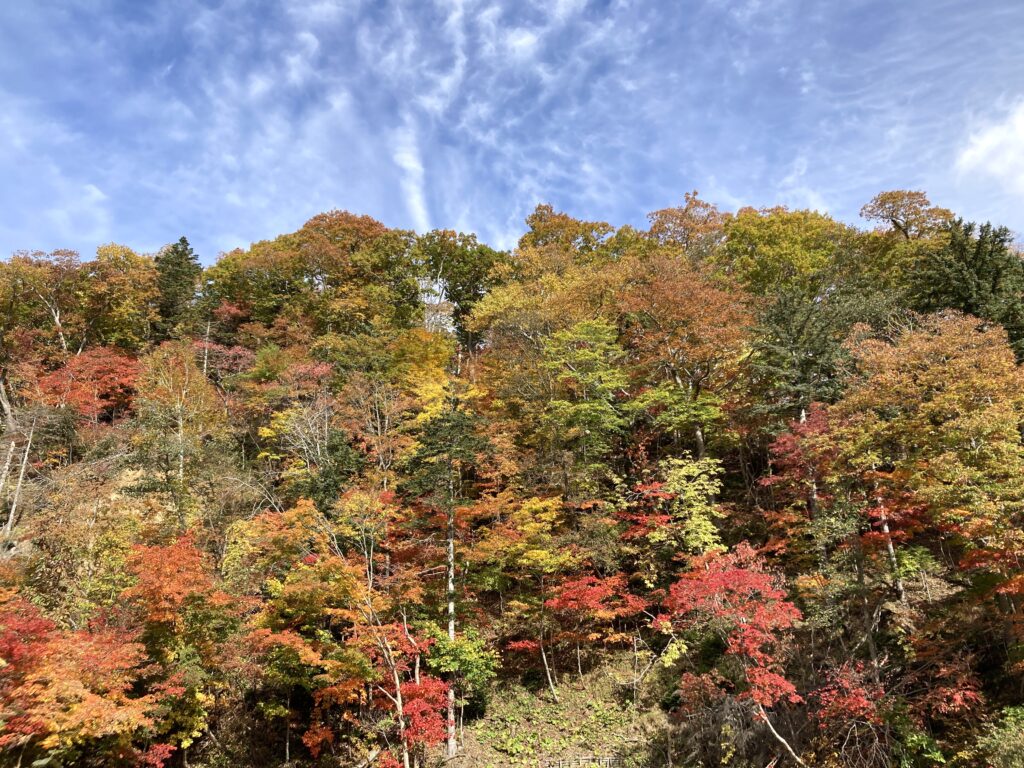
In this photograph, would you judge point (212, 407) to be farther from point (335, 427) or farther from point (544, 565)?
point (544, 565)

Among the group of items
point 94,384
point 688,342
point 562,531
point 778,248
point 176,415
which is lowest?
point 562,531

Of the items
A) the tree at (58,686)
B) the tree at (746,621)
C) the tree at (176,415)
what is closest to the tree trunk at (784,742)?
the tree at (746,621)

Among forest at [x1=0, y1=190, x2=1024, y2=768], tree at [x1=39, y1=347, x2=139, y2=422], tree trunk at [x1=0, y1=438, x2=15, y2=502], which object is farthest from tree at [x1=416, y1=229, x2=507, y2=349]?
tree trunk at [x1=0, y1=438, x2=15, y2=502]

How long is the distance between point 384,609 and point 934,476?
48.2 ft

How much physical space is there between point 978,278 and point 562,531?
53.8 feet

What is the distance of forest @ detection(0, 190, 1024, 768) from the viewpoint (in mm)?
11523

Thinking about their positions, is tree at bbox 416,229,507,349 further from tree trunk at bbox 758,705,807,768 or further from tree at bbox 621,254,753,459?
tree trunk at bbox 758,705,807,768

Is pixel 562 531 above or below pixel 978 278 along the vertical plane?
below

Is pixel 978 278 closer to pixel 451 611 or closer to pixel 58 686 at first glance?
pixel 451 611

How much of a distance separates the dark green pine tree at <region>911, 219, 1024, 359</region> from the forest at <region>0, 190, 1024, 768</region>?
0.36 feet

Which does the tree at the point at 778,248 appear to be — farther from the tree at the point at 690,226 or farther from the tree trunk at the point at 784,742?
the tree trunk at the point at 784,742

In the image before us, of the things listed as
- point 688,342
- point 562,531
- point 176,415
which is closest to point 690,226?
point 688,342

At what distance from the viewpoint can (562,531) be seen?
1861 cm

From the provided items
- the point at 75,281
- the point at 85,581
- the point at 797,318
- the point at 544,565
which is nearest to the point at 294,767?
the point at 85,581
